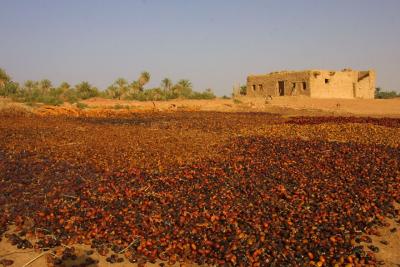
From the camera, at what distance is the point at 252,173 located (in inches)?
277

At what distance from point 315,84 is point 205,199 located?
2681 centimetres

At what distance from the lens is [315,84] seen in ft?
100

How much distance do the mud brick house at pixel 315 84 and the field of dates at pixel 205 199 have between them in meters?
21.8

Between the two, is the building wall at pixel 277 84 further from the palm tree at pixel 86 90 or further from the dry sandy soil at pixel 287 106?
the palm tree at pixel 86 90

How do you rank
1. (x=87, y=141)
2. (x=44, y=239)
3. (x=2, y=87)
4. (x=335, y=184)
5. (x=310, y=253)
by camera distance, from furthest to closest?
(x=2, y=87), (x=87, y=141), (x=335, y=184), (x=44, y=239), (x=310, y=253)

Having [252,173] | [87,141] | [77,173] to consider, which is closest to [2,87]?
[87,141]

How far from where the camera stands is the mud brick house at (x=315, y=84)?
1203 inches

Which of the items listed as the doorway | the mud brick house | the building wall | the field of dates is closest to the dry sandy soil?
the building wall

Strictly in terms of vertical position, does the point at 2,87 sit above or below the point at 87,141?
above

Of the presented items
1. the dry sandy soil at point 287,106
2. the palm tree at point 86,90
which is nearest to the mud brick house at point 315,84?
the dry sandy soil at point 287,106

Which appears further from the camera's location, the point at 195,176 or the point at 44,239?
the point at 195,176

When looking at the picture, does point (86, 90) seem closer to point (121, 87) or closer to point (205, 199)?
point (121, 87)

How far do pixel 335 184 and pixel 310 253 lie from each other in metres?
2.26

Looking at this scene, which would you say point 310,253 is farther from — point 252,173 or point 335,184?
point 252,173
